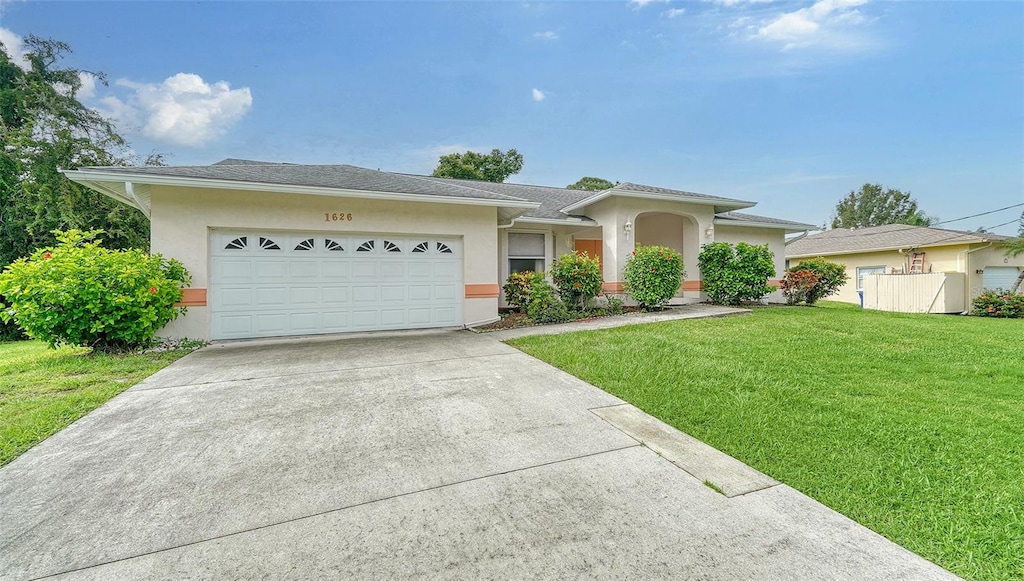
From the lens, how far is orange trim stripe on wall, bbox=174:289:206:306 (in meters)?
6.89

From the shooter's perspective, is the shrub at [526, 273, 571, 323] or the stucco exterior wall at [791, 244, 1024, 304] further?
the stucco exterior wall at [791, 244, 1024, 304]

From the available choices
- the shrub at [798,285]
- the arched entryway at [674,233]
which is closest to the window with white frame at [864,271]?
the shrub at [798,285]

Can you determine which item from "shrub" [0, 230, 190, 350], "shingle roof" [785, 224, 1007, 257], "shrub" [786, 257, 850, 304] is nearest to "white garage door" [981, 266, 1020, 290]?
"shingle roof" [785, 224, 1007, 257]

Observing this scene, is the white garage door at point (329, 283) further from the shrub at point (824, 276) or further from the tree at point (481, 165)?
the tree at point (481, 165)

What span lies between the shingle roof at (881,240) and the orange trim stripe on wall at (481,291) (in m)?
19.2

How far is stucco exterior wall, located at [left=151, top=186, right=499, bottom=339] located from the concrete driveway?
3.91 m

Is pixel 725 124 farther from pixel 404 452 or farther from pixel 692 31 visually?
pixel 404 452

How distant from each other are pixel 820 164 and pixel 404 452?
27206 millimetres

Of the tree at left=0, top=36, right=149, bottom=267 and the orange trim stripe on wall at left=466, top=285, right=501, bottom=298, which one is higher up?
the tree at left=0, top=36, right=149, bottom=267

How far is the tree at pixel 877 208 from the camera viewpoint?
143 feet

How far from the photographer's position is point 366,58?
41.1 feet

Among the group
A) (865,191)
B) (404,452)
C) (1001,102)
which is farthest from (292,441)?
(865,191)

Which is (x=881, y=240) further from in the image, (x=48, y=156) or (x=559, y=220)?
(x=48, y=156)

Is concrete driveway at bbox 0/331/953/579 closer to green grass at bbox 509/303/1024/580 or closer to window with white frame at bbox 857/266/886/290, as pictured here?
green grass at bbox 509/303/1024/580
